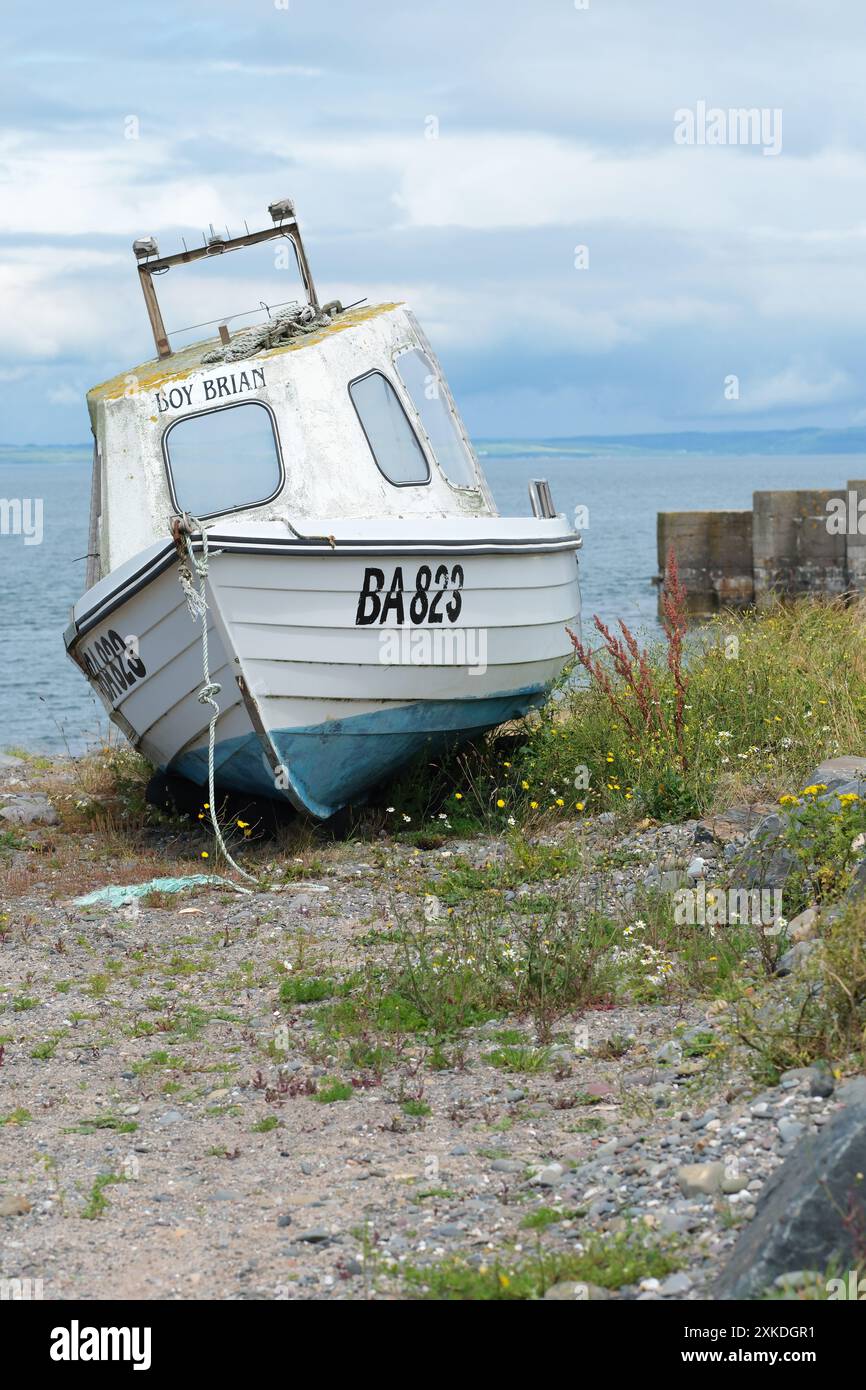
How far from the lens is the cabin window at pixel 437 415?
9867mm

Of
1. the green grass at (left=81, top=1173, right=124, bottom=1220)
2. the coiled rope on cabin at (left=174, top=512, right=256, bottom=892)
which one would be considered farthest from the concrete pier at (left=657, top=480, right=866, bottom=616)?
the green grass at (left=81, top=1173, right=124, bottom=1220)

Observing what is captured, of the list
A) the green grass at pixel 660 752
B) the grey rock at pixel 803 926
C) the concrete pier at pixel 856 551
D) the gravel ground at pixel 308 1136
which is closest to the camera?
the gravel ground at pixel 308 1136

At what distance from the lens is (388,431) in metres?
9.47

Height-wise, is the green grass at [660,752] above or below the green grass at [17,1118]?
above

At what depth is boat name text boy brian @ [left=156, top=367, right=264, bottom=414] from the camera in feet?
29.4

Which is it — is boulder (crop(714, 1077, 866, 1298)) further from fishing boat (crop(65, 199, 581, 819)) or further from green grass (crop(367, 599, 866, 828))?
fishing boat (crop(65, 199, 581, 819))

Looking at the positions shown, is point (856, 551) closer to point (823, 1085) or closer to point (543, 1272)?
point (823, 1085)

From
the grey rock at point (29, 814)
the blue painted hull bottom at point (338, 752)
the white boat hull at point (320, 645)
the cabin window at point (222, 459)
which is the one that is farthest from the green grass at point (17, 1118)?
the grey rock at point (29, 814)

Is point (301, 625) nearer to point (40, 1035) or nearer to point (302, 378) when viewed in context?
point (302, 378)

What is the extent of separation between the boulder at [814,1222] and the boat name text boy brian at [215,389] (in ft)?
21.5

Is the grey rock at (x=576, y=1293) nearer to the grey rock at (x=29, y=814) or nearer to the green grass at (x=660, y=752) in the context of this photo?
the green grass at (x=660, y=752)

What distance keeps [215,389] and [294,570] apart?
150 centimetres
